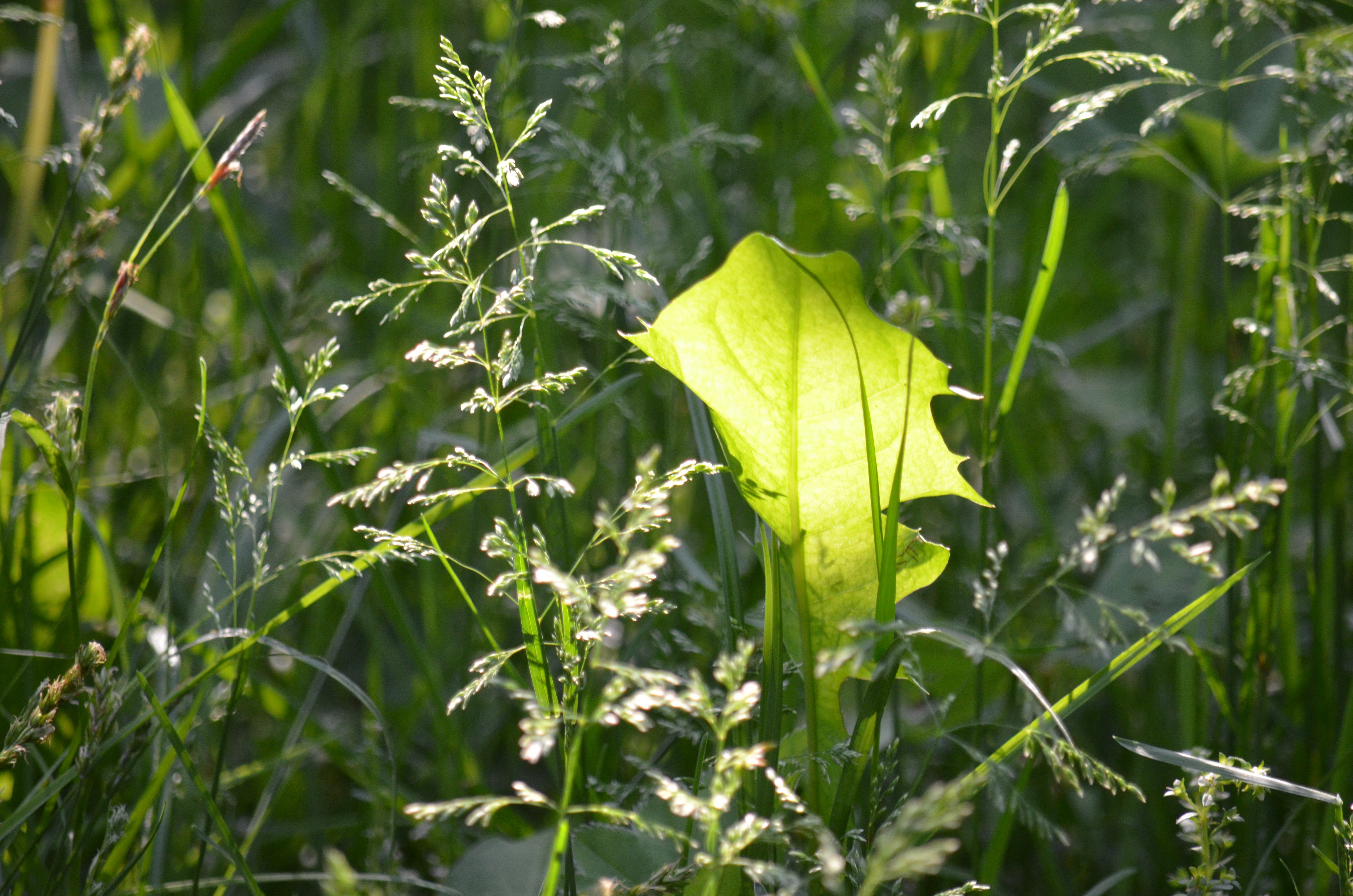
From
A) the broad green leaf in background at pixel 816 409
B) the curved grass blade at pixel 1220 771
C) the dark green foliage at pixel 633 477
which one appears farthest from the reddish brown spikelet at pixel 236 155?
the curved grass blade at pixel 1220 771

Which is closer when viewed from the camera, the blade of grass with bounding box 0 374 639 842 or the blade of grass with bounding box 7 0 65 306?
the blade of grass with bounding box 0 374 639 842

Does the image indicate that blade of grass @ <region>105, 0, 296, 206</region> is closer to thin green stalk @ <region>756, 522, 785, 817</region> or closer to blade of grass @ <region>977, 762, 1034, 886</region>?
thin green stalk @ <region>756, 522, 785, 817</region>

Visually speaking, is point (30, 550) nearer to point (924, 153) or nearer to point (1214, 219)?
point (924, 153)

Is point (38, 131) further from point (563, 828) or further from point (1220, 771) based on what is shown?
point (1220, 771)

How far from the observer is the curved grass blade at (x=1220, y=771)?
530 mm

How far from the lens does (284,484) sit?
4.13ft

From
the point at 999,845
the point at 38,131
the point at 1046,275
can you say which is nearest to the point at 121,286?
the point at 1046,275

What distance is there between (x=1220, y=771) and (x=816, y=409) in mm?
328

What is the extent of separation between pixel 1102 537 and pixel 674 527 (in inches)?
28.7

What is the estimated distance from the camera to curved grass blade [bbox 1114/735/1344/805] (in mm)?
530

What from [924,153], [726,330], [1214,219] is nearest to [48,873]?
[726,330]

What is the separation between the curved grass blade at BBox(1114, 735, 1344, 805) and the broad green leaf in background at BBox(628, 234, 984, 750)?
0.16m

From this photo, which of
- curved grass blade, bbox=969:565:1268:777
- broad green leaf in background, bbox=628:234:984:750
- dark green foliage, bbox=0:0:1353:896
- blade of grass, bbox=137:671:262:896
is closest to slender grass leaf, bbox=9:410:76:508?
dark green foliage, bbox=0:0:1353:896

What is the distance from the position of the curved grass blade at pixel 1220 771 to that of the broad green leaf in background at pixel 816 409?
0.53ft
